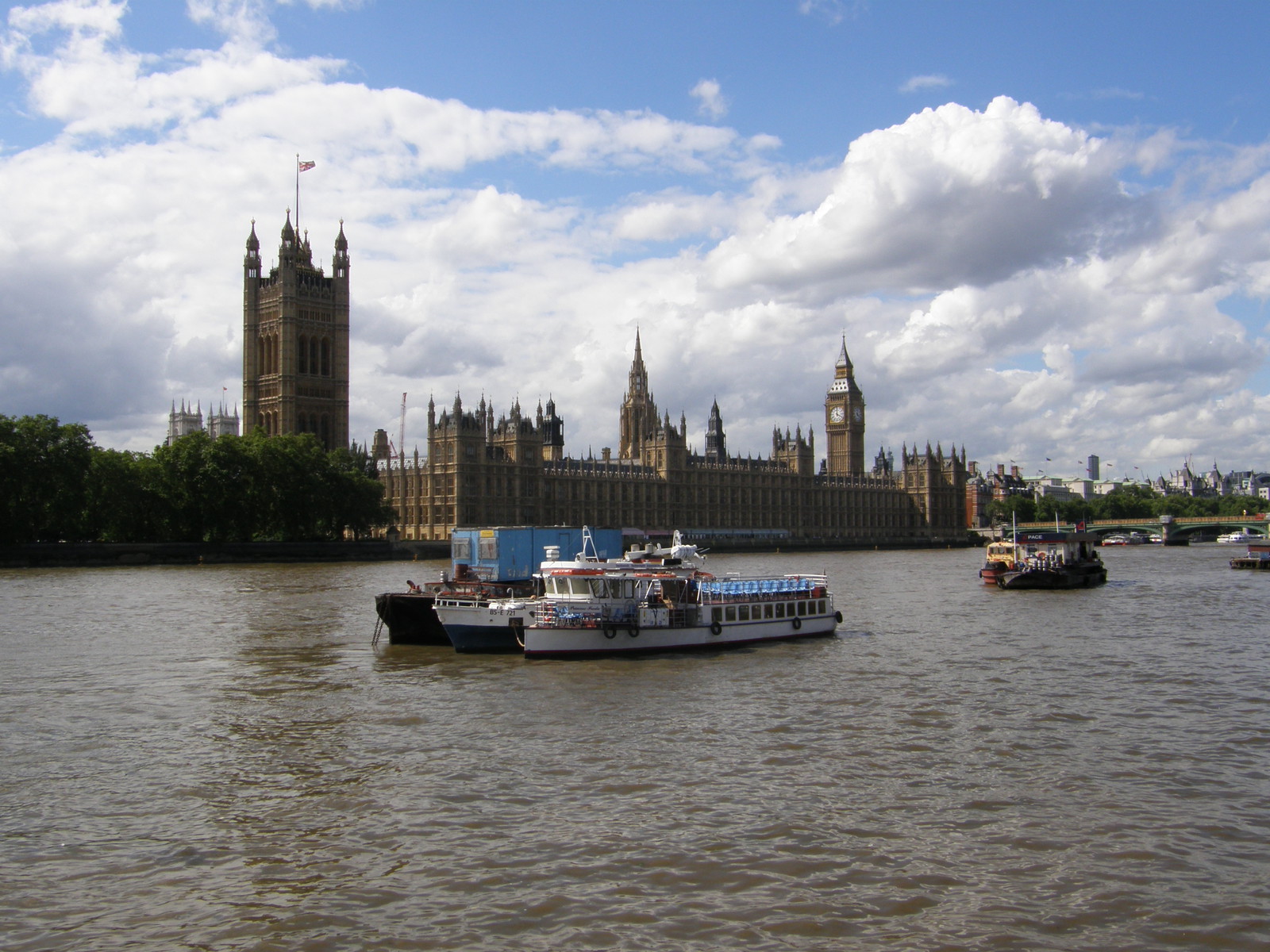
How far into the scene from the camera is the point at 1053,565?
206 feet

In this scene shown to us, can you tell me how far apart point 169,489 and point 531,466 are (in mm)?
47501

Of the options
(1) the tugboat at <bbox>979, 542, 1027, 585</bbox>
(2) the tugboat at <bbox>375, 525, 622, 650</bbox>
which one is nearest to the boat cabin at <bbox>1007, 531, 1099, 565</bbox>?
(1) the tugboat at <bbox>979, 542, 1027, 585</bbox>

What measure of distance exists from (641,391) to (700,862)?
14936 centimetres

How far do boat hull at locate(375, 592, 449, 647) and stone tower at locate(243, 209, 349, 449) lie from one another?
9885 centimetres

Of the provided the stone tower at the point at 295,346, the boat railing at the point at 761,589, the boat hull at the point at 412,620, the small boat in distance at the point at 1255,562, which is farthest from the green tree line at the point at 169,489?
the small boat in distance at the point at 1255,562

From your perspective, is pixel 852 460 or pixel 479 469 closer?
pixel 479 469

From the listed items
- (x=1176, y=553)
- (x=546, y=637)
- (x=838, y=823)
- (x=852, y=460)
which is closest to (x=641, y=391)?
(x=852, y=460)

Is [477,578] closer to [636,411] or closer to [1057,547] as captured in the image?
[1057,547]

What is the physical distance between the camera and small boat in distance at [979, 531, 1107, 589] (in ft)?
200

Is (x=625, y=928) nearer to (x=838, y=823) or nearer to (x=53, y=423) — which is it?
Answer: (x=838, y=823)

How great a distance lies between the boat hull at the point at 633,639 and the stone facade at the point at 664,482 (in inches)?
3218

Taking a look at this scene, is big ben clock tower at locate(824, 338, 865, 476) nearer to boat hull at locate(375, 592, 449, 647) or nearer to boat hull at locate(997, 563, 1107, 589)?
boat hull at locate(997, 563, 1107, 589)

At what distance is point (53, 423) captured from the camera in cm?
7631

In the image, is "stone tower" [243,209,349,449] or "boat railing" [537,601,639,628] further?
"stone tower" [243,209,349,449]
